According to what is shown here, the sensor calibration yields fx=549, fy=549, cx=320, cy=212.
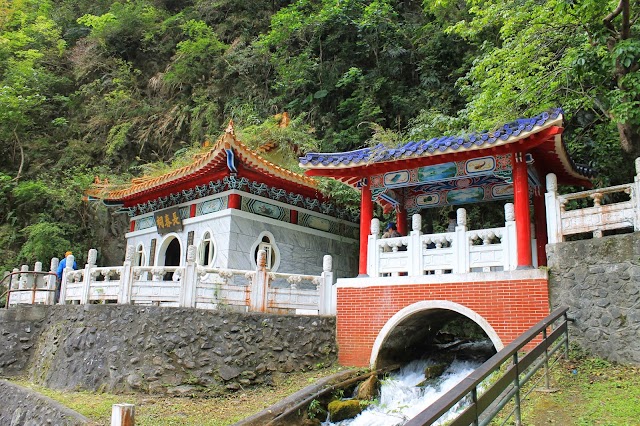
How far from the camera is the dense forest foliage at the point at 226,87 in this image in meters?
13.7

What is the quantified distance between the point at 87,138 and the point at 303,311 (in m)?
16.3

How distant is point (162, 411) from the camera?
8.37 meters

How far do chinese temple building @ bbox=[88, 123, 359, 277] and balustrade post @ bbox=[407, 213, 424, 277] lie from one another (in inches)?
168

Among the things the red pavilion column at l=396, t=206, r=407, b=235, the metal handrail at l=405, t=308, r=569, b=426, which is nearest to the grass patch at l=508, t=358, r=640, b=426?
the metal handrail at l=405, t=308, r=569, b=426

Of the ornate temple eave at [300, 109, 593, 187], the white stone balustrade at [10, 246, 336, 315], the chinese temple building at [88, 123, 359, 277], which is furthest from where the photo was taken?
the chinese temple building at [88, 123, 359, 277]

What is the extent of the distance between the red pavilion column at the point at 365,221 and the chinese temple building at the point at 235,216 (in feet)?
8.65

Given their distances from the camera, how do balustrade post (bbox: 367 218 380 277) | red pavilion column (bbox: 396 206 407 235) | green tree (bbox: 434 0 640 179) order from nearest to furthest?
1. green tree (bbox: 434 0 640 179)
2. balustrade post (bbox: 367 218 380 277)
3. red pavilion column (bbox: 396 206 407 235)

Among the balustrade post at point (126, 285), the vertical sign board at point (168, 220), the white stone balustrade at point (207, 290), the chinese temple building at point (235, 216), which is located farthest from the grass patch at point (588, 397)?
the vertical sign board at point (168, 220)

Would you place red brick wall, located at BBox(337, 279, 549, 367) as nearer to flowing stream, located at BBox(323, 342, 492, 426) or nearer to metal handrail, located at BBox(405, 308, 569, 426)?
flowing stream, located at BBox(323, 342, 492, 426)

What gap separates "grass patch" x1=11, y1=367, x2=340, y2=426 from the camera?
802 centimetres

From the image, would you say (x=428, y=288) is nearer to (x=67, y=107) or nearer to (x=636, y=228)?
(x=636, y=228)

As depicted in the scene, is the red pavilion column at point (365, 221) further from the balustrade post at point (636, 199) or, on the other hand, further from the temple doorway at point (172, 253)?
the temple doorway at point (172, 253)

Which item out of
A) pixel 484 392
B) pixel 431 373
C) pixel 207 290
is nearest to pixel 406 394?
pixel 431 373

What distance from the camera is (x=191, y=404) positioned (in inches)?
346
